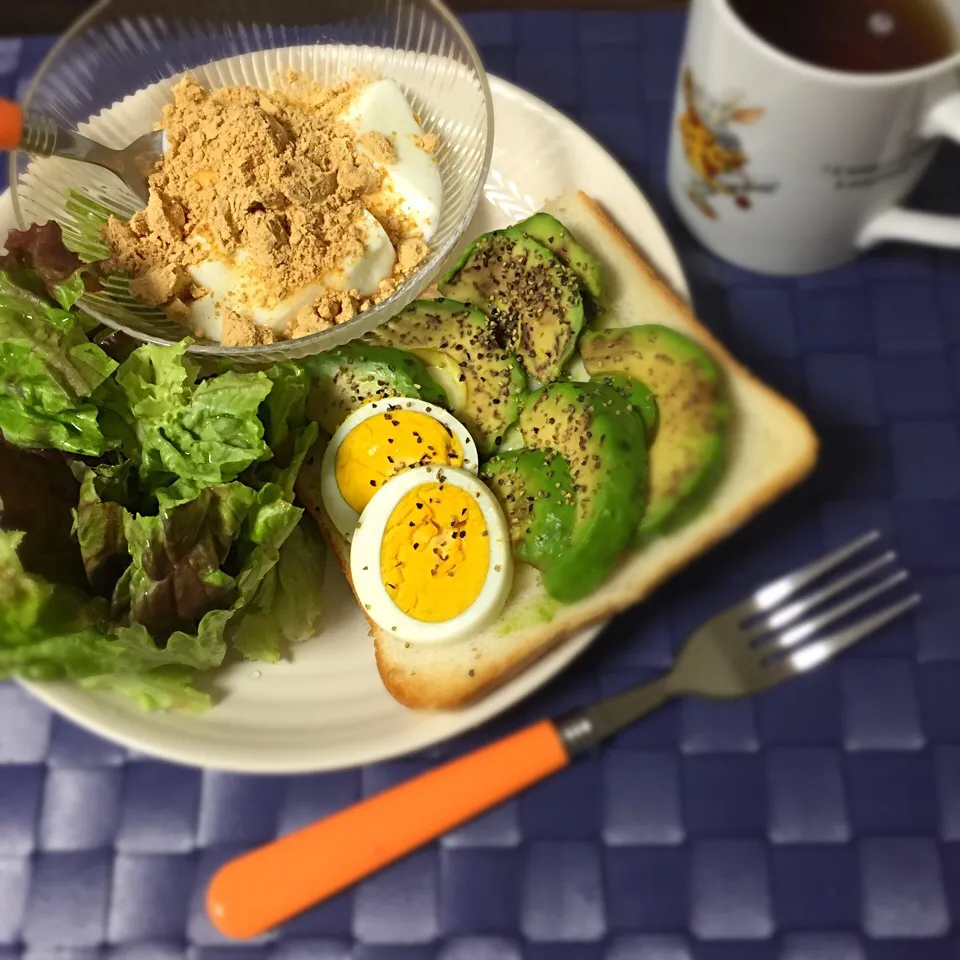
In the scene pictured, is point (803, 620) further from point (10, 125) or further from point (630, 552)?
point (10, 125)

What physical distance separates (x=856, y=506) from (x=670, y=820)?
507mm

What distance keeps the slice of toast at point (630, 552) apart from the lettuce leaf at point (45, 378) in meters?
0.28

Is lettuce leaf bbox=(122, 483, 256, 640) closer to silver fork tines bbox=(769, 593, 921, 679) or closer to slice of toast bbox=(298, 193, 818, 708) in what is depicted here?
slice of toast bbox=(298, 193, 818, 708)

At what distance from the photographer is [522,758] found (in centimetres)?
111

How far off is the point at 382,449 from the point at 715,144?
568 mm

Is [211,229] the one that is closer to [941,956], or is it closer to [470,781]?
[470,781]

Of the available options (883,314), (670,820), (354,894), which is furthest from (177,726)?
(883,314)

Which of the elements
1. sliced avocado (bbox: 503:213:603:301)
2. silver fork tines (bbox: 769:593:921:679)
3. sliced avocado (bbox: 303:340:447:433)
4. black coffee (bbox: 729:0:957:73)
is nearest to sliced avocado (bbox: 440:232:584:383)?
sliced avocado (bbox: 503:213:603:301)

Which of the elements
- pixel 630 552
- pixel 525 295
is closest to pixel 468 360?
pixel 525 295

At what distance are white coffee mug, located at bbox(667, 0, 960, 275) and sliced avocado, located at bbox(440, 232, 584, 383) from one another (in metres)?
0.25

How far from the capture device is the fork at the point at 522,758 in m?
1.09

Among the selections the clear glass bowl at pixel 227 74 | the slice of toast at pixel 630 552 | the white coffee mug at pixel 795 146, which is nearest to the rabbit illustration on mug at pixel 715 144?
the white coffee mug at pixel 795 146

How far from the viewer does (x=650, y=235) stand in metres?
1.30

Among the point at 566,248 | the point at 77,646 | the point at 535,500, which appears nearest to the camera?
the point at 77,646
